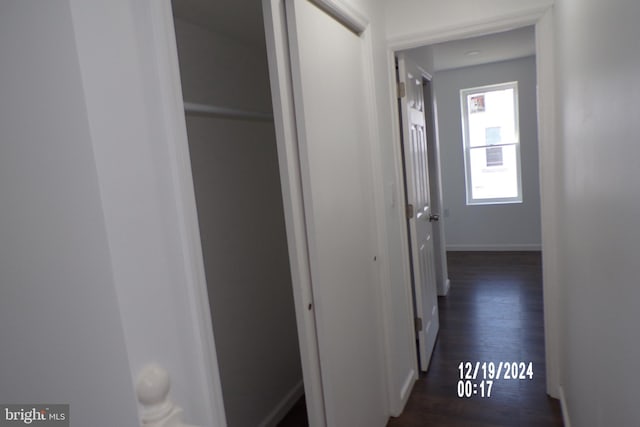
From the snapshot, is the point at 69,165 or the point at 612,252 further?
the point at 612,252

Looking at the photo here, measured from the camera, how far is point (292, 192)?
4.75ft

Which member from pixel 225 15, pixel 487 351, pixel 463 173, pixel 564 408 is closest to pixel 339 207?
pixel 225 15

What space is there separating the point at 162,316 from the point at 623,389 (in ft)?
3.29

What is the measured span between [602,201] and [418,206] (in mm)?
1808

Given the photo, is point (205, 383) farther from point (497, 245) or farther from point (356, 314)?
point (497, 245)

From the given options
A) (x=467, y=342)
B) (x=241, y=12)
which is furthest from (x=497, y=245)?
(x=241, y=12)

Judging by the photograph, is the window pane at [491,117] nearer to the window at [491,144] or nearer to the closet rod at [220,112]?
the window at [491,144]

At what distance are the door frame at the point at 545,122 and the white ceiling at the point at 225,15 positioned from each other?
2.88ft

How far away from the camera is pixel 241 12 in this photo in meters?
1.83

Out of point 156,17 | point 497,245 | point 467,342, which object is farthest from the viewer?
point 497,245

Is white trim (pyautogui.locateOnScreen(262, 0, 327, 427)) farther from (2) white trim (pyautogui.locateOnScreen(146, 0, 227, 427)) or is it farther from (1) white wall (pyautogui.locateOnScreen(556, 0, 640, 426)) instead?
(1) white wall (pyautogui.locateOnScreen(556, 0, 640, 426))

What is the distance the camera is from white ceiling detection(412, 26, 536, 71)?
4.15m

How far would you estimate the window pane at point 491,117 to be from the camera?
564 cm

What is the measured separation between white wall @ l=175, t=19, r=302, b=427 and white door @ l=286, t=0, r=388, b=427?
67cm
